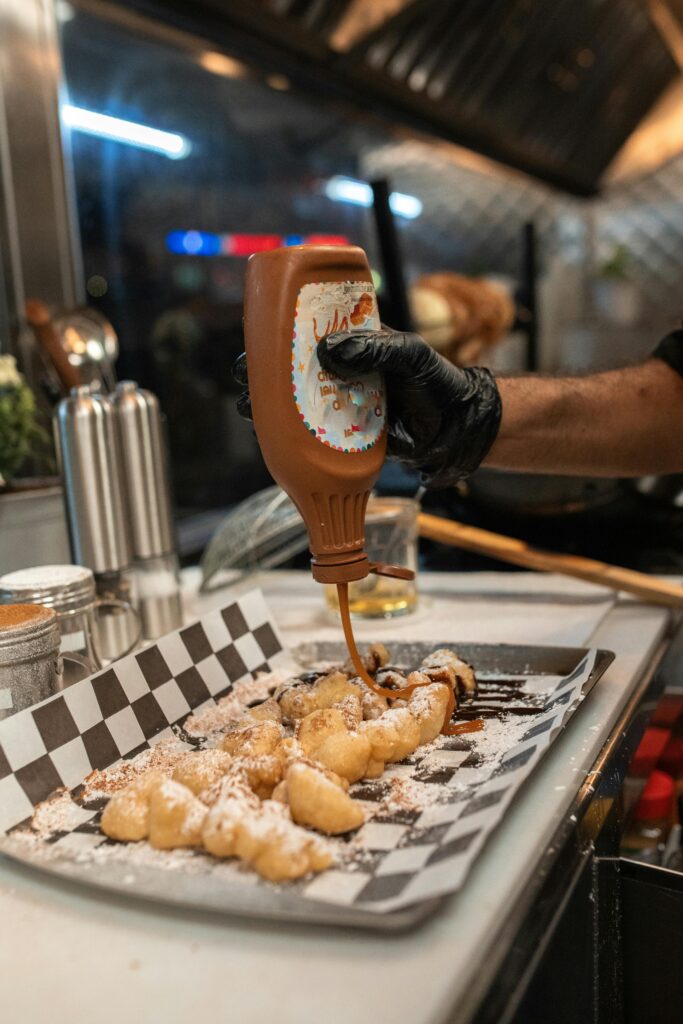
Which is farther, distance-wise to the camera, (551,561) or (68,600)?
(551,561)

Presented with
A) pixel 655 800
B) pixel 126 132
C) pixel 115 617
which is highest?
pixel 126 132

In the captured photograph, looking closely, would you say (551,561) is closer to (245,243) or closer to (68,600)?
(68,600)

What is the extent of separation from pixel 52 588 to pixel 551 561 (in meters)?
0.85

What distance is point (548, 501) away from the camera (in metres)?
1.69

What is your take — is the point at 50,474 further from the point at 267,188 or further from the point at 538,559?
the point at 267,188

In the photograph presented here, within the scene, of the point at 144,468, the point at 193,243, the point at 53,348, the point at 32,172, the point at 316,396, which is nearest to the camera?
the point at 316,396

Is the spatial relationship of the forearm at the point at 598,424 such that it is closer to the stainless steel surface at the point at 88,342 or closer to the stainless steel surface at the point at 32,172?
the stainless steel surface at the point at 88,342

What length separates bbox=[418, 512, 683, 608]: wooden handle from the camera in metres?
1.50

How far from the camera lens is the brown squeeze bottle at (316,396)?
34.7 inches

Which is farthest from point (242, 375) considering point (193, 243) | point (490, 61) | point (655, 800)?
point (490, 61)

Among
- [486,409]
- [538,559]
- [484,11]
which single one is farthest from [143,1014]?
[484,11]

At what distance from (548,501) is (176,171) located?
1.48m

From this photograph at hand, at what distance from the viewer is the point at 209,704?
3.58 feet

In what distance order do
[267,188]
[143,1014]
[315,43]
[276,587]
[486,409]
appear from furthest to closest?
1. [267,188]
2. [315,43]
3. [276,587]
4. [486,409]
5. [143,1014]
